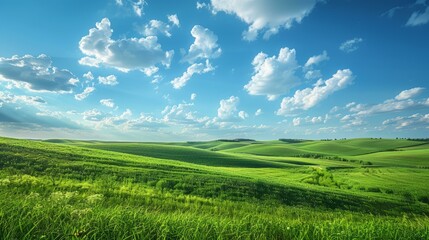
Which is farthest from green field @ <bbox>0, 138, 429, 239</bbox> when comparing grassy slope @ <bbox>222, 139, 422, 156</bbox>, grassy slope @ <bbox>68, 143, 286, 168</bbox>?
grassy slope @ <bbox>222, 139, 422, 156</bbox>

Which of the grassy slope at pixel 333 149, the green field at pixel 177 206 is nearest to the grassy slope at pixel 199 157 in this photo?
the green field at pixel 177 206

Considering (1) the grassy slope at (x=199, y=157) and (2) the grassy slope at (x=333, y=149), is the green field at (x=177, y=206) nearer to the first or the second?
(1) the grassy slope at (x=199, y=157)

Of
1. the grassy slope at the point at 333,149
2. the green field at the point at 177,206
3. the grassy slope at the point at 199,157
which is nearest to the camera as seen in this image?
the green field at the point at 177,206

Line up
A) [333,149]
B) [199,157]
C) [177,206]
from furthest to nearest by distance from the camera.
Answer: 1. [333,149]
2. [199,157]
3. [177,206]

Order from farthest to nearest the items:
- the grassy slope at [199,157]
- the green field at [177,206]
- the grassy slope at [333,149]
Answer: the grassy slope at [333,149] < the grassy slope at [199,157] < the green field at [177,206]

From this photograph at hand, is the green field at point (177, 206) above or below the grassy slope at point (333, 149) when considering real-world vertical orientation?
below

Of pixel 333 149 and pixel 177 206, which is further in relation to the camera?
pixel 333 149

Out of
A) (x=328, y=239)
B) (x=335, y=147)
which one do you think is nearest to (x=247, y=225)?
(x=328, y=239)

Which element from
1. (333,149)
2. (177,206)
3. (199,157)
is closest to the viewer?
(177,206)

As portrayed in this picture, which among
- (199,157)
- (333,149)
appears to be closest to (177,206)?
(199,157)

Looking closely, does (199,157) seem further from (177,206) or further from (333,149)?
(333,149)

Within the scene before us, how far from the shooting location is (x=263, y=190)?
29531 mm

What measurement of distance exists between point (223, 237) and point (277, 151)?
138m

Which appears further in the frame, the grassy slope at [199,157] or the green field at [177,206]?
the grassy slope at [199,157]
